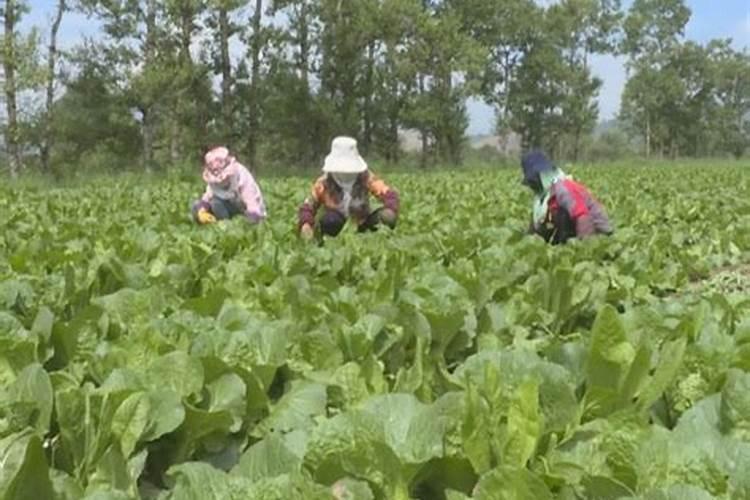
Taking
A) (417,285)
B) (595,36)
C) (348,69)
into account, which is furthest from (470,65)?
(417,285)

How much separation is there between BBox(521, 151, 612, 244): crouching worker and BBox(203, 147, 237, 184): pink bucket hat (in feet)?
7.98

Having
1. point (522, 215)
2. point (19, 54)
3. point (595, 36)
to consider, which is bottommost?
point (522, 215)

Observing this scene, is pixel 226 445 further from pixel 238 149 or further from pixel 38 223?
pixel 238 149

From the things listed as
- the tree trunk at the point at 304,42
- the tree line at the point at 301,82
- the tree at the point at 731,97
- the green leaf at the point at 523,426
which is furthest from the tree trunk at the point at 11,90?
the tree at the point at 731,97

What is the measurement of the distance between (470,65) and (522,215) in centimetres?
3744

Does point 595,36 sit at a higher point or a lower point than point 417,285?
higher

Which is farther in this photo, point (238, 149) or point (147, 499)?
point (238, 149)

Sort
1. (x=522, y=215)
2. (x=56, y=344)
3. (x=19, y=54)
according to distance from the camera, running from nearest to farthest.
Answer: (x=56, y=344), (x=522, y=215), (x=19, y=54)

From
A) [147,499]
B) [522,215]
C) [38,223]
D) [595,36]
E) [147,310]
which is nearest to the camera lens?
[147,499]

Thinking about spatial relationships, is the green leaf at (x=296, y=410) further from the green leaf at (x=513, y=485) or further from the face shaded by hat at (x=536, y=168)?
the face shaded by hat at (x=536, y=168)

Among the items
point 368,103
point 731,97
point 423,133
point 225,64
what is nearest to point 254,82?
point 225,64

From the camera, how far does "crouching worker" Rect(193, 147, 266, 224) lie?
7.68 meters

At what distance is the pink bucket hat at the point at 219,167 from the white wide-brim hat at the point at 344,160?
1175 millimetres

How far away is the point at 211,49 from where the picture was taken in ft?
129
